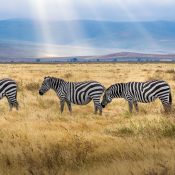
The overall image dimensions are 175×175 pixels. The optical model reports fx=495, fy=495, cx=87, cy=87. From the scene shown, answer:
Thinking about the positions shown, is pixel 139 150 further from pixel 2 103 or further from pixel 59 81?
pixel 2 103

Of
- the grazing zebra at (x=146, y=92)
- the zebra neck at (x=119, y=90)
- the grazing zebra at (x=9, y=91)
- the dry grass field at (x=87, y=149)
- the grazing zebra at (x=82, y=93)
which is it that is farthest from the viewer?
the grazing zebra at (x=9, y=91)

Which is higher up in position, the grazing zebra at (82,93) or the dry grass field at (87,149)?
the grazing zebra at (82,93)

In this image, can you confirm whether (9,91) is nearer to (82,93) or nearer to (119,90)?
(82,93)

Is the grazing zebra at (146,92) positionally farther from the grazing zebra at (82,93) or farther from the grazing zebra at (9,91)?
the grazing zebra at (9,91)

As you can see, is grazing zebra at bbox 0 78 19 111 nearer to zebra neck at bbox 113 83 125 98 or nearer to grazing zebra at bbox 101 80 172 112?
zebra neck at bbox 113 83 125 98

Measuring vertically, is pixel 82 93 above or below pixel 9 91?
below

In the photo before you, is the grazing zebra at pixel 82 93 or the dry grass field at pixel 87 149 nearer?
the dry grass field at pixel 87 149

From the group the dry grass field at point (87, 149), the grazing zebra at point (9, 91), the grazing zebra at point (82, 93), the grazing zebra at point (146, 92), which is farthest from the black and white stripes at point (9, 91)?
the dry grass field at point (87, 149)

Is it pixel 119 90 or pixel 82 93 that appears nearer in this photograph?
pixel 82 93

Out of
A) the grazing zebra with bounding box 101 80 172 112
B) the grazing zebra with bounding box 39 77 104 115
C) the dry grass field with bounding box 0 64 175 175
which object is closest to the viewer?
Result: the dry grass field with bounding box 0 64 175 175

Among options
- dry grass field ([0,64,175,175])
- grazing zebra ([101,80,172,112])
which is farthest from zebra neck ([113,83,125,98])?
dry grass field ([0,64,175,175])

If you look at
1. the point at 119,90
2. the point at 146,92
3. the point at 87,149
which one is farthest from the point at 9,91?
the point at 87,149

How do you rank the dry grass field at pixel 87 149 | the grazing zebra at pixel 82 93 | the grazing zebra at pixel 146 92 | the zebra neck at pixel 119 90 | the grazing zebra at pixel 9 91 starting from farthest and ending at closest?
the grazing zebra at pixel 9 91 < the zebra neck at pixel 119 90 < the grazing zebra at pixel 82 93 < the grazing zebra at pixel 146 92 < the dry grass field at pixel 87 149

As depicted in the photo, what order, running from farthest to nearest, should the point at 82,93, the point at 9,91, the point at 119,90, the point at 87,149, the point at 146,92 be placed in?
the point at 9,91, the point at 119,90, the point at 82,93, the point at 146,92, the point at 87,149
